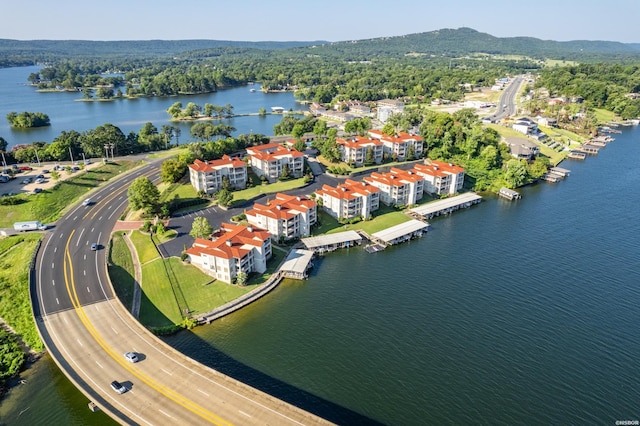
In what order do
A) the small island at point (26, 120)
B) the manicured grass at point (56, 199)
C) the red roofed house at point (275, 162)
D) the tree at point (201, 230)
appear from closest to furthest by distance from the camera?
1. the tree at point (201, 230)
2. the manicured grass at point (56, 199)
3. the red roofed house at point (275, 162)
4. the small island at point (26, 120)

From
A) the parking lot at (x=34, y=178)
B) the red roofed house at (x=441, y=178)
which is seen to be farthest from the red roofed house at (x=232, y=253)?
the red roofed house at (x=441, y=178)

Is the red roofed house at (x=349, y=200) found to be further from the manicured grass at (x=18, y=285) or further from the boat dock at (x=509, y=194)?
the manicured grass at (x=18, y=285)

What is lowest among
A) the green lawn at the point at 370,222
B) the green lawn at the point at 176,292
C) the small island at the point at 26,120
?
the green lawn at the point at 176,292

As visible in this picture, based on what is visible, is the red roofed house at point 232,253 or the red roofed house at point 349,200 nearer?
the red roofed house at point 232,253

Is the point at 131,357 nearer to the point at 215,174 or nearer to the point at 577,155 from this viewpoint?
the point at 215,174

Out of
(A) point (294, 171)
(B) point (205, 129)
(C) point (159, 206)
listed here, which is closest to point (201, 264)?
(C) point (159, 206)

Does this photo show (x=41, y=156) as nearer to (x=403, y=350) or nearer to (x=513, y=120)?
(x=403, y=350)
